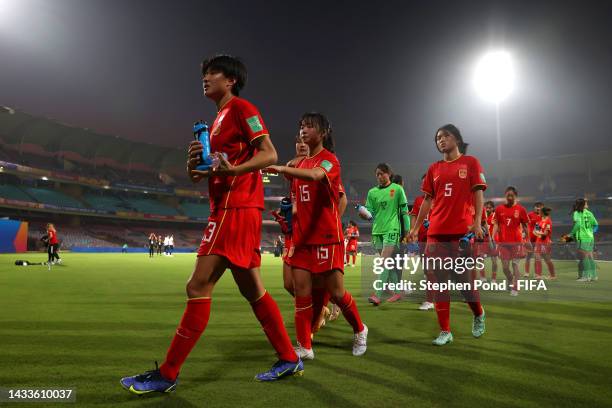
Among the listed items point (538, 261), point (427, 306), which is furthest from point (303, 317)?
point (538, 261)

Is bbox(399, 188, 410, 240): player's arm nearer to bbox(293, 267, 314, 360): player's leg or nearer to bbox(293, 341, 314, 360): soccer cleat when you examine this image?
bbox(293, 267, 314, 360): player's leg

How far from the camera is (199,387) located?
2.96 m

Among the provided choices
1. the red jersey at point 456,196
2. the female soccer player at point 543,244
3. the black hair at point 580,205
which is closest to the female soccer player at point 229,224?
the red jersey at point 456,196

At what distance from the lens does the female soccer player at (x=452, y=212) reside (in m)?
4.51

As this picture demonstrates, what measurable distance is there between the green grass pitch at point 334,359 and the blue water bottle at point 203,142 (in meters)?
1.44

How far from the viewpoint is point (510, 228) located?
388 inches

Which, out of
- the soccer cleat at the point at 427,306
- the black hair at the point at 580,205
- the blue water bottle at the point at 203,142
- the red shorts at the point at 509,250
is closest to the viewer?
the blue water bottle at the point at 203,142

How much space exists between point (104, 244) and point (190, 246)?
33.8 ft

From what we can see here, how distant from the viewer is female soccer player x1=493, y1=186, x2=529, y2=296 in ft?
30.4

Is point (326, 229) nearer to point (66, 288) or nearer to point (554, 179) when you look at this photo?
point (66, 288)

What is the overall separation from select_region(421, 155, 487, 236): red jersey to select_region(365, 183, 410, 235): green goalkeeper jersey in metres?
2.61

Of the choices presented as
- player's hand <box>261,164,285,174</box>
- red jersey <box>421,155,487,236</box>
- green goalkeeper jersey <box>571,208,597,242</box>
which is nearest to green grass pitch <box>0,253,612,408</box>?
red jersey <box>421,155,487,236</box>

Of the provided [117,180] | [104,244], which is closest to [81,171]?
[117,180]

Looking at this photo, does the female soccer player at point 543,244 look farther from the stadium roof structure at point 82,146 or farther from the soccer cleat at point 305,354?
the stadium roof structure at point 82,146
